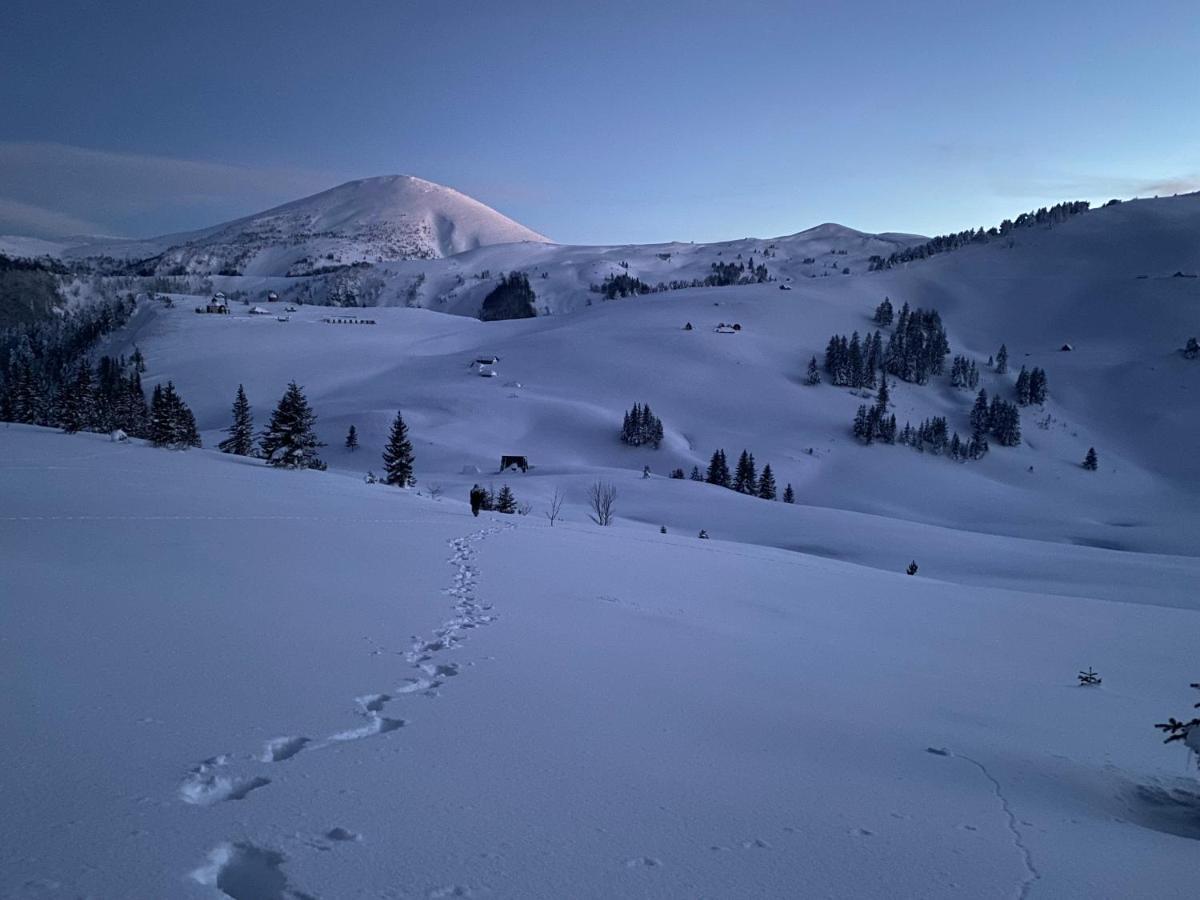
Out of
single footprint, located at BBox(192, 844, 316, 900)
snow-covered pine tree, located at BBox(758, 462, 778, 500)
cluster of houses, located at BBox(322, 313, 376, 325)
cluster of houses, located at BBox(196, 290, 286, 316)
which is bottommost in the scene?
snow-covered pine tree, located at BBox(758, 462, 778, 500)

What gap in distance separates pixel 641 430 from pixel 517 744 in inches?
3416

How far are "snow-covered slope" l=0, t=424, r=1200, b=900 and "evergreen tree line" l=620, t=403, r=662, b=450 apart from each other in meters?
79.3

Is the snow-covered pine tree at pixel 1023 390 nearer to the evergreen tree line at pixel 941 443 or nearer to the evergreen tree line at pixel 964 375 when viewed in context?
the evergreen tree line at pixel 964 375

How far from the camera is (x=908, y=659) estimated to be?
973cm

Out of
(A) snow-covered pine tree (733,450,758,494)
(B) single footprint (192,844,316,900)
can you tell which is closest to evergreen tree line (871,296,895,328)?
(A) snow-covered pine tree (733,450,758,494)

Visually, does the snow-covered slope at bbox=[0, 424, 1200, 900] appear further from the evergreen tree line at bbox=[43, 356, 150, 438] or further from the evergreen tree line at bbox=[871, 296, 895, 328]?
the evergreen tree line at bbox=[871, 296, 895, 328]

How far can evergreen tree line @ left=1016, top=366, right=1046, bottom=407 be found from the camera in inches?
5098

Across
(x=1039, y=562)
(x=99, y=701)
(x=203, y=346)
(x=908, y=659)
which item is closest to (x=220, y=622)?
(x=99, y=701)

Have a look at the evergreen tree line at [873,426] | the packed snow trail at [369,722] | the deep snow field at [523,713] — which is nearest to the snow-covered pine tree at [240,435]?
the deep snow field at [523,713]

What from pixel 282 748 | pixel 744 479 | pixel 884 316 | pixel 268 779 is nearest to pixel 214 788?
pixel 268 779

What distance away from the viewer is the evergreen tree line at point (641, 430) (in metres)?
90.9

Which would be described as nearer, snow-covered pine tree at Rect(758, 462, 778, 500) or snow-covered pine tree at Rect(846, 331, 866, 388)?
snow-covered pine tree at Rect(758, 462, 778, 500)

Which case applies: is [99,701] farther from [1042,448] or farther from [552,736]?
[1042,448]

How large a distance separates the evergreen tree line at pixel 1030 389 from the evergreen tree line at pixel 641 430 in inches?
3224
